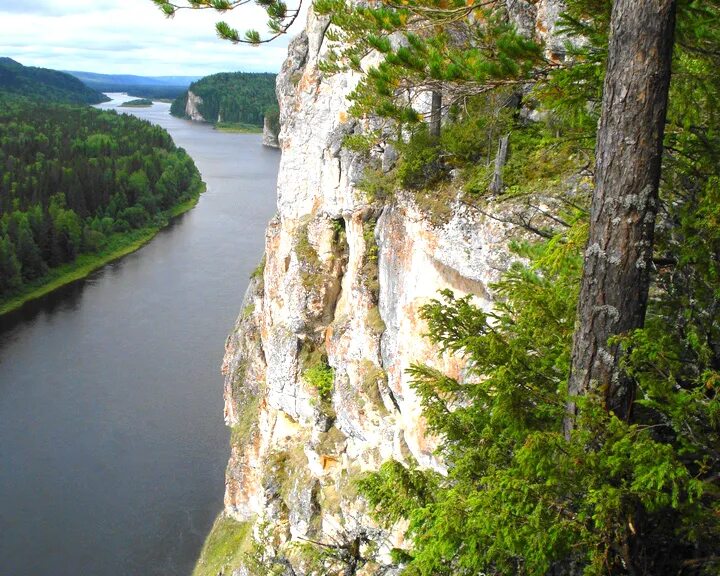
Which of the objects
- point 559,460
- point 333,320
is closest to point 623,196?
point 559,460

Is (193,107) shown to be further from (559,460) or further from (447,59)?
(559,460)

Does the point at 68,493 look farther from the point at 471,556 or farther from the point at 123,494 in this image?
the point at 471,556

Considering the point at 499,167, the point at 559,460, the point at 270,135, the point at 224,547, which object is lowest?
the point at 224,547

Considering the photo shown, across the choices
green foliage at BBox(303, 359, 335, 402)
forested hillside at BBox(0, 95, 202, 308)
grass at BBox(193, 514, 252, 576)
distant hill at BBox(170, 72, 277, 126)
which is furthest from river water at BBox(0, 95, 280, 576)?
distant hill at BBox(170, 72, 277, 126)

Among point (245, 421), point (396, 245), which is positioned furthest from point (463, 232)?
point (245, 421)

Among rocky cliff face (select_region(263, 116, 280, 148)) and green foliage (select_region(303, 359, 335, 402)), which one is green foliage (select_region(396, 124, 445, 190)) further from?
rocky cliff face (select_region(263, 116, 280, 148))
